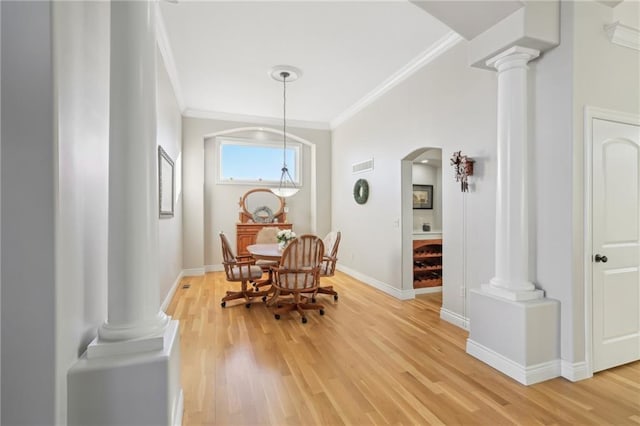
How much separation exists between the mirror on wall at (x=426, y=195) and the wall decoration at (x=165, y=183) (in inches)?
157

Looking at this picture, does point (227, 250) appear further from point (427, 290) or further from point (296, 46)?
point (427, 290)

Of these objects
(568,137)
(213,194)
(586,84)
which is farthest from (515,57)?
(213,194)

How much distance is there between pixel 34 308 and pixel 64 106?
87 centimetres

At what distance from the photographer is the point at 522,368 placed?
217 centimetres

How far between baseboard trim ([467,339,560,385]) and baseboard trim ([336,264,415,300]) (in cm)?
170

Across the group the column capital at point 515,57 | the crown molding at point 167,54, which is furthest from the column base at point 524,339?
the crown molding at point 167,54

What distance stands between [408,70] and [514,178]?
2.26m

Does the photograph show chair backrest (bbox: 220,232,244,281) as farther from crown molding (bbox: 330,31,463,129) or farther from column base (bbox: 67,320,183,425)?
crown molding (bbox: 330,31,463,129)

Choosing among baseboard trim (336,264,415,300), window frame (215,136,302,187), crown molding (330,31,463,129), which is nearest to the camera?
crown molding (330,31,463,129)

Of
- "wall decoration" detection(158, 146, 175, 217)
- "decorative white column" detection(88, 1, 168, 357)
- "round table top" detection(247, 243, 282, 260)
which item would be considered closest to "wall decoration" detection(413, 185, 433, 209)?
"round table top" detection(247, 243, 282, 260)

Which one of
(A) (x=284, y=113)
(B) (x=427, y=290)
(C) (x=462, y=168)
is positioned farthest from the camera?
(A) (x=284, y=113)

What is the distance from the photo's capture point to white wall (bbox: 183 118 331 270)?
18.7 ft

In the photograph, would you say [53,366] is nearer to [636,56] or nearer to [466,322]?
[466,322]

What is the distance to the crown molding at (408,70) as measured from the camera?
3269mm
